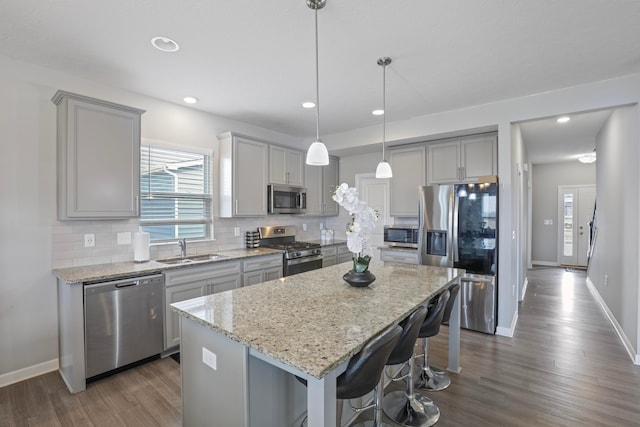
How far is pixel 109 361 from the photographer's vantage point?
8.46 ft

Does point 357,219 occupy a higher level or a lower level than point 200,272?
higher

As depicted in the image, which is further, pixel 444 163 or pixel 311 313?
pixel 444 163

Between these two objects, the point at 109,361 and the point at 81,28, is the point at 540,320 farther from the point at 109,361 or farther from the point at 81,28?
the point at 81,28

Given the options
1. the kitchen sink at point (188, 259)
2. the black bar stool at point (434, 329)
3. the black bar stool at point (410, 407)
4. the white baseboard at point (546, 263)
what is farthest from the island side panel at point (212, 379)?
the white baseboard at point (546, 263)

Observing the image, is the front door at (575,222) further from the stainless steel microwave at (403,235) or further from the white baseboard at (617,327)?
the stainless steel microwave at (403,235)

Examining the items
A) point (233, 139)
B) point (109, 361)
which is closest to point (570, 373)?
point (109, 361)

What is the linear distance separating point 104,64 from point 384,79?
2510mm

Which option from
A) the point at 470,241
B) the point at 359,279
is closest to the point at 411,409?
the point at 359,279

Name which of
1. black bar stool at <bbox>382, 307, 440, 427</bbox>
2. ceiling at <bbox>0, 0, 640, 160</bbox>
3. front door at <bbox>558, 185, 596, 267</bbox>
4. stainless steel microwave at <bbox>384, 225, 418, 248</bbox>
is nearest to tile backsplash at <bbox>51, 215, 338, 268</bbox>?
ceiling at <bbox>0, 0, 640, 160</bbox>

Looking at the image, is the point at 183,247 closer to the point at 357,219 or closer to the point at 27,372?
the point at 27,372

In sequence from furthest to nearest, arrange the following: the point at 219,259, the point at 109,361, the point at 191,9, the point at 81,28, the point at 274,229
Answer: the point at 274,229
the point at 219,259
the point at 109,361
the point at 81,28
the point at 191,9

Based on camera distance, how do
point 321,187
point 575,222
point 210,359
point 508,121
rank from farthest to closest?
point 575,222, point 321,187, point 508,121, point 210,359

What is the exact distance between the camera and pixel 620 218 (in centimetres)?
350

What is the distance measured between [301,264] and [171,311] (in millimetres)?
1791
